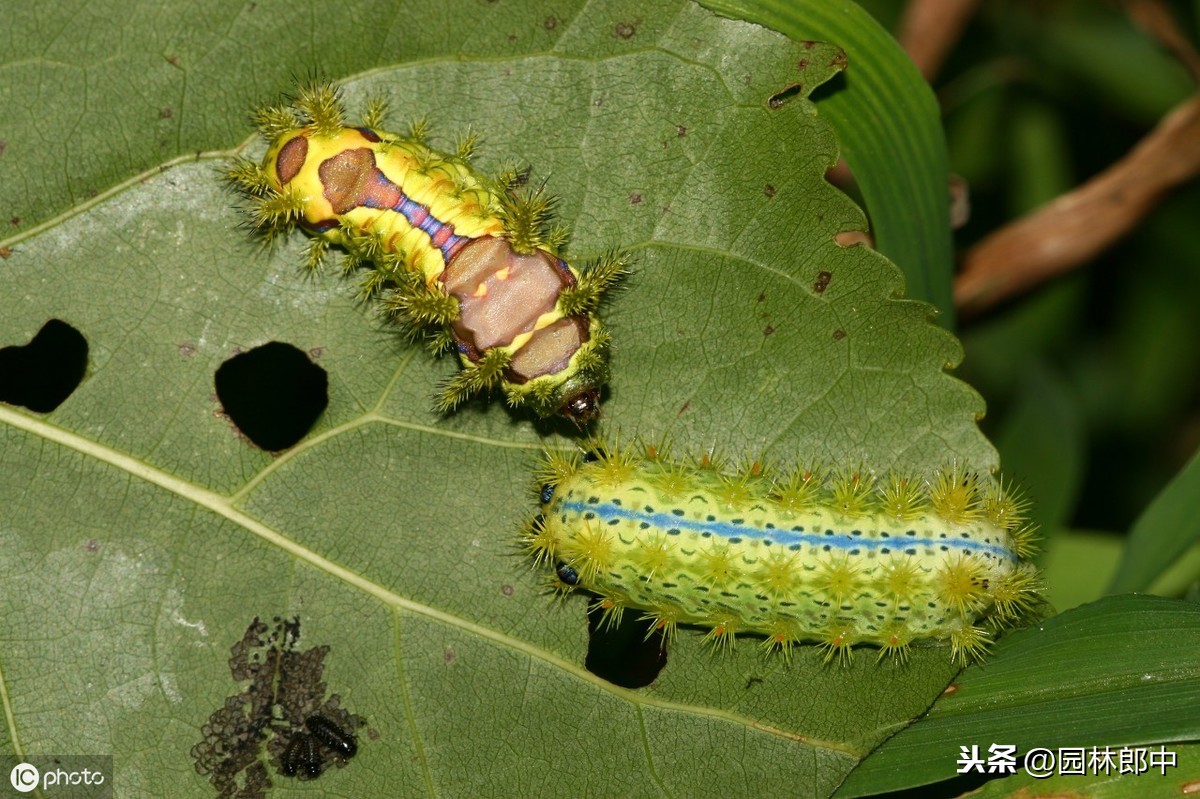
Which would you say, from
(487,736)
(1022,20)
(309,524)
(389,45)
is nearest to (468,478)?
(309,524)

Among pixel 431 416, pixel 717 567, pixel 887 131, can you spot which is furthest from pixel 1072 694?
pixel 431 416

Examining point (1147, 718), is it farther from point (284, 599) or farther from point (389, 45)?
point (389, 45)

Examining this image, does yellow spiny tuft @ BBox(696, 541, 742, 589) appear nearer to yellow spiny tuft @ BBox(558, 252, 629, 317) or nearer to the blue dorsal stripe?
the blue dorsal stripe

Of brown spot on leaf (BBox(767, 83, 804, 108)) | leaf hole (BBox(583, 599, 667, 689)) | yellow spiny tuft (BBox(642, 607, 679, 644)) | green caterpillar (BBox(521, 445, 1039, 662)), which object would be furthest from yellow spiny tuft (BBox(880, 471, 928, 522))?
brown spot on leaf (BBox(767, 83, 804, 108))

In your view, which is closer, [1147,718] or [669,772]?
[1147,718]

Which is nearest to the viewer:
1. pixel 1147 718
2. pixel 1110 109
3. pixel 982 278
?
pixel 1147 718

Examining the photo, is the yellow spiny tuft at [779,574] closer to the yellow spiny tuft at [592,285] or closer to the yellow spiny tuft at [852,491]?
the yellow spiny tuft at [852,491]
